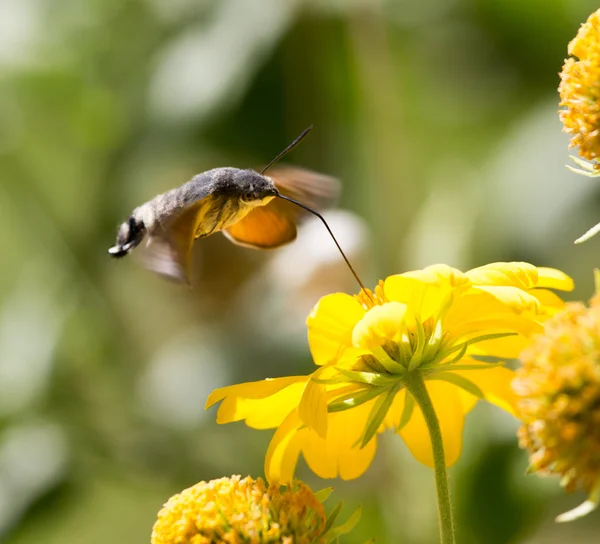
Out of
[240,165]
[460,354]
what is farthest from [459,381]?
[240,165]

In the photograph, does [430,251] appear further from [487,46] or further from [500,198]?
[487,46]

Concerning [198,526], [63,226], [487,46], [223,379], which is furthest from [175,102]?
[198,526]

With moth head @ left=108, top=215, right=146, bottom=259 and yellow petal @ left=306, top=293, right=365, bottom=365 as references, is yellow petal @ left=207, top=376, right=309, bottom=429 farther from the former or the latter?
moth head @ left=108, top=215, right=146, bottom=259

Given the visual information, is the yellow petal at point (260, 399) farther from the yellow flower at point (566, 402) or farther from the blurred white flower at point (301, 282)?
the blurred white flower at point (301, 282)

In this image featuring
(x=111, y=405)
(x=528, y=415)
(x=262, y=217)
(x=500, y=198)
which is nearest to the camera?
(x=528, y=415)

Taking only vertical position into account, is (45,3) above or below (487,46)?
above

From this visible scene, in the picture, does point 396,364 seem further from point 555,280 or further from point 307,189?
point 307,189
